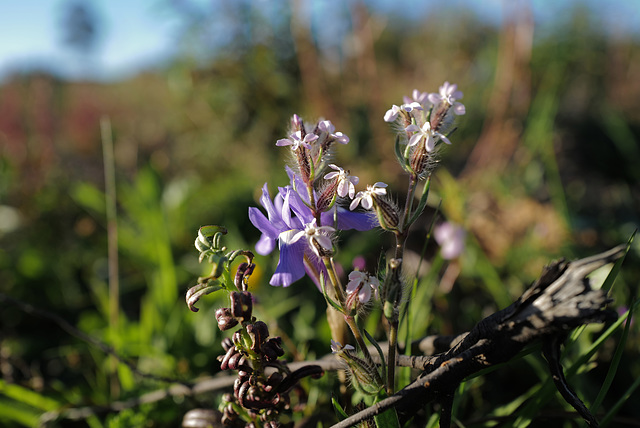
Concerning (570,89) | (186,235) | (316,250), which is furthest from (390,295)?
(570,89)

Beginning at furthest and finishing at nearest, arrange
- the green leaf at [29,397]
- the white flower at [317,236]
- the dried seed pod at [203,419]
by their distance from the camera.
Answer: the green leaf at [29,397] < the dried seed pod at [203,419] < the white flower at [317,236]

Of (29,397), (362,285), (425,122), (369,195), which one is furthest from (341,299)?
(29,397)

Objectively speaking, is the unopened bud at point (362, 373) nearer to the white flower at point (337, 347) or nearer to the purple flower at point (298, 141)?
the white flower at point (337, 347)

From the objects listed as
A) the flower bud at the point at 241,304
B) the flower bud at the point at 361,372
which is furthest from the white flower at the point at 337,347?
the flower bud at the point at 241,304

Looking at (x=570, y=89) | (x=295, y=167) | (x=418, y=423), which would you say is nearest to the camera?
(x=295, y=167)

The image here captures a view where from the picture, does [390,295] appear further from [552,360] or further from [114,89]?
[114,89]

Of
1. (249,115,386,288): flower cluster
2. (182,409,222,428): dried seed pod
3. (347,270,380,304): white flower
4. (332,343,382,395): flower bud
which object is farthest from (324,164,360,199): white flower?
(182,409,222,428): dried seed pod

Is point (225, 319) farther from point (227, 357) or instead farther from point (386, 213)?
point (386, 213)
